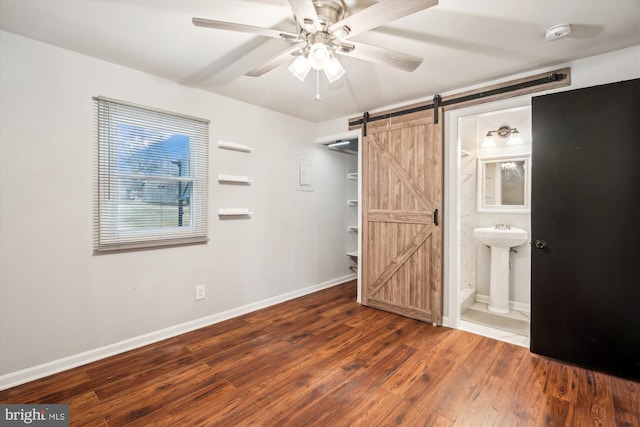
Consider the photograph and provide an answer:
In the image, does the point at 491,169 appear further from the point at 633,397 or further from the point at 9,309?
the point at 9,309

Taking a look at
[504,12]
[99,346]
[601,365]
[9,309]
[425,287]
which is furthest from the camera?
[425,287]

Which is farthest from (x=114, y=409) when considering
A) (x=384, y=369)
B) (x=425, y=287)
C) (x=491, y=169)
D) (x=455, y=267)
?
(x=491, y=169)

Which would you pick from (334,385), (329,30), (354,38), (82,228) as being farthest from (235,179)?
(334,385)

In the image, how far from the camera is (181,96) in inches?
114

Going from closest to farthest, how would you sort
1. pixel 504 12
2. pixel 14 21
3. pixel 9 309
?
pixel 504 12 < pixel 14 21 < pixel 9 309

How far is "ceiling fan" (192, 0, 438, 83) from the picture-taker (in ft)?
4.50

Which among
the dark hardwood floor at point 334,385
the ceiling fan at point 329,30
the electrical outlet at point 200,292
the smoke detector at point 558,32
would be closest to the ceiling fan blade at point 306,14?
the ceiling fan at point 329,30

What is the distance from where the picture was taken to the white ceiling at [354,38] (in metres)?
1.76

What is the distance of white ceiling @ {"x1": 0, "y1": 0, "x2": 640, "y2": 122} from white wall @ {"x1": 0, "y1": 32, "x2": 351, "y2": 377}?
228mm

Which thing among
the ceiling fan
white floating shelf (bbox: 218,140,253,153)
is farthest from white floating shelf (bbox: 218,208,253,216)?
the ceiling fan

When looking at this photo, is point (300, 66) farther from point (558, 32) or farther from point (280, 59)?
point (558, 32)

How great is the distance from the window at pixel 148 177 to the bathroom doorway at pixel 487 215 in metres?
2.65

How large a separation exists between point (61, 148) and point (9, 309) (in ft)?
3.99

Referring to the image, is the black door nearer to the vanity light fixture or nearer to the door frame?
the door frame
